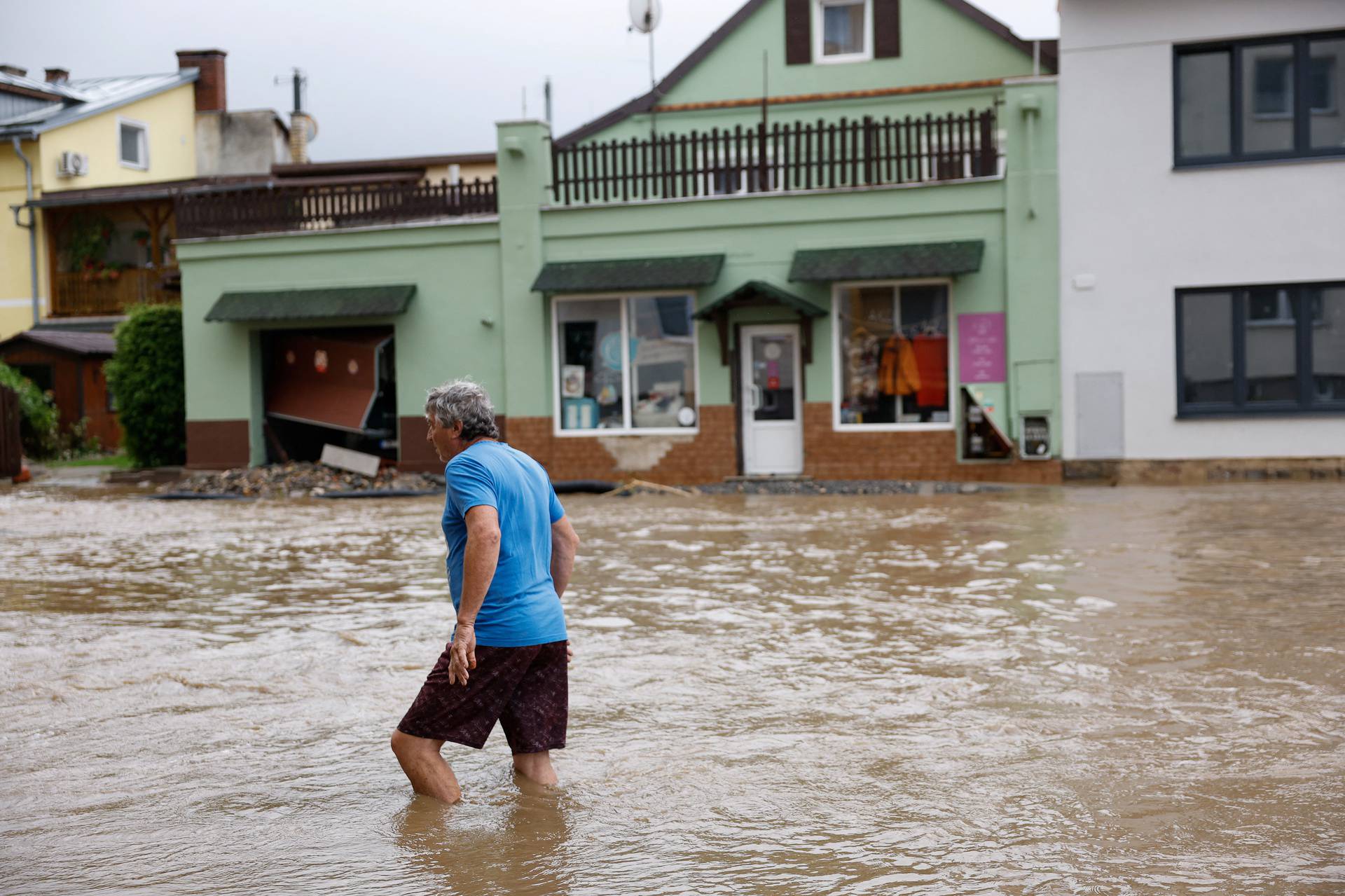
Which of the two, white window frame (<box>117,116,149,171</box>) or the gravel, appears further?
white window frame (<box>117,116,149,171</box>)

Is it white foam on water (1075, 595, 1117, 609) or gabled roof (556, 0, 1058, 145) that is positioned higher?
gabled roof (556, 0, 1058, 145)

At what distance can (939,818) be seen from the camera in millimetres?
5219

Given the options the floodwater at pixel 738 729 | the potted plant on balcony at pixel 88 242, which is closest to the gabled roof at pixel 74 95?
the potted plant on balcony at pixel 88 242

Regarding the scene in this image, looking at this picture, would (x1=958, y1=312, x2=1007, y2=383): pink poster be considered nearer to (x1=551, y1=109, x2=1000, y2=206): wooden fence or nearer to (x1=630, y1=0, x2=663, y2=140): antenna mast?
(x1=551, y1=109, x2=1000, y2=206): wooden fence

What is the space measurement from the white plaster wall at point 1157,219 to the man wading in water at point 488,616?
16.0m

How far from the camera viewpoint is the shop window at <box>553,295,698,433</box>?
72.2 ft

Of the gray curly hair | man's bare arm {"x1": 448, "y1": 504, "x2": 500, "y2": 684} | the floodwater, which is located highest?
the gray curly hair

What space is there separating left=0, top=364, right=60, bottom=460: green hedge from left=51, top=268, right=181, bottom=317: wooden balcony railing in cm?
578

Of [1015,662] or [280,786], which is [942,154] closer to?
[1015,662]

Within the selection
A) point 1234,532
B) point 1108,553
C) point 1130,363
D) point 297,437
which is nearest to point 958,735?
point 1108,553

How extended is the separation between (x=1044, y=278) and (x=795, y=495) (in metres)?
4.84

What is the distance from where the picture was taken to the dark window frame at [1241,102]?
19578 millimetres

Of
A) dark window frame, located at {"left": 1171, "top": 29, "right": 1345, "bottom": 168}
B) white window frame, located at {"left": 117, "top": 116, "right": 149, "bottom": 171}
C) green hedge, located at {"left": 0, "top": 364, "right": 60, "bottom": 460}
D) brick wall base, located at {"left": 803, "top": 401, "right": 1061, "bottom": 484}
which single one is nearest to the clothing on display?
brick wall base, located at {"left": 803, "top": 401, "right": 1061, "bottom": 484}

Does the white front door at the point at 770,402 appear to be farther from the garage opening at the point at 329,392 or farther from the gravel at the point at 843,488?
the garage opening at the point at 329,392
